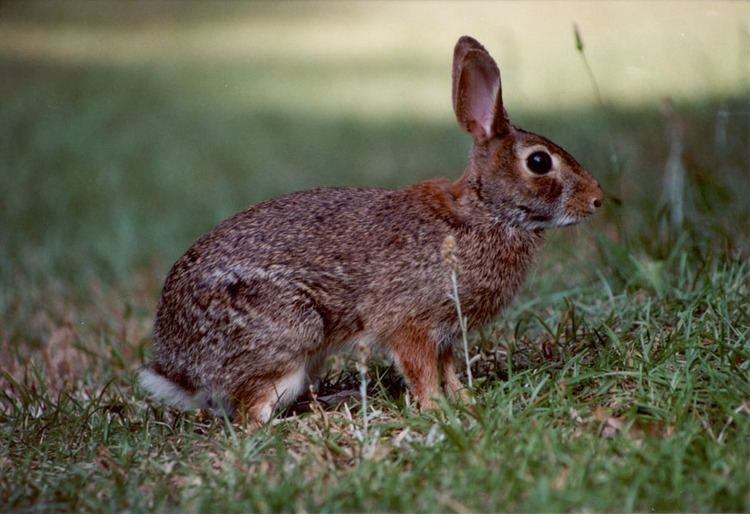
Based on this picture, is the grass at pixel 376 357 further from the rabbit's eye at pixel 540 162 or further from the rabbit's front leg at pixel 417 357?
the rabbit's eye at pixel 540 162

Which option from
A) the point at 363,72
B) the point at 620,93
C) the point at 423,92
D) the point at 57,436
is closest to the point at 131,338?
the point at 57,436

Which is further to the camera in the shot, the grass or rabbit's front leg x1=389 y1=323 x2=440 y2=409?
rabbit's front leg x1=389 y1=323 x2=440 y2=409

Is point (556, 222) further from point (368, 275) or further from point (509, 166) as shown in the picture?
point (368, 275)

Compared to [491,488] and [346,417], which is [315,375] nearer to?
[346,417]

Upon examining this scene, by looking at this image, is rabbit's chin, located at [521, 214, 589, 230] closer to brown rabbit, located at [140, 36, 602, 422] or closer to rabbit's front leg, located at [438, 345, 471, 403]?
brown rabbit, located at [140, 36, 602, 422]

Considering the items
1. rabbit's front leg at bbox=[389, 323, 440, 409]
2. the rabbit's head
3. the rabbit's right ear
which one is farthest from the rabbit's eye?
rabbit's front leg at bbox=[389, 323, 440, 409]

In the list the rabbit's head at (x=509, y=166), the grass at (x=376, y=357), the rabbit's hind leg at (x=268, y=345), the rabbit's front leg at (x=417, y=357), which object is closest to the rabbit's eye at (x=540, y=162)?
the rabbit's head at (x=509, y=166)
